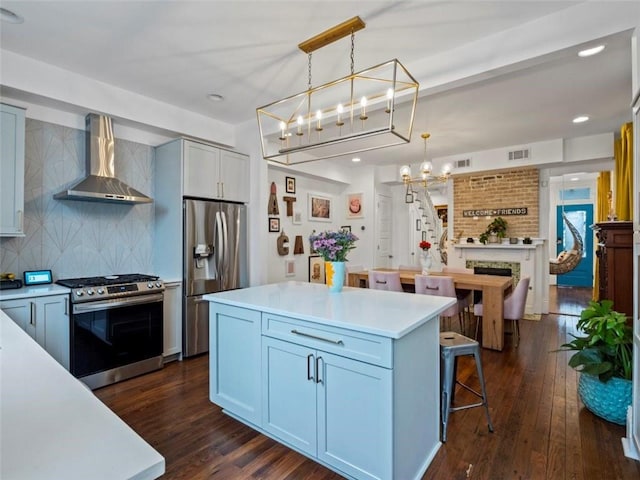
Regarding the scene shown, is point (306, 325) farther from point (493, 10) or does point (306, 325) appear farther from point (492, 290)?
point (492, 290)

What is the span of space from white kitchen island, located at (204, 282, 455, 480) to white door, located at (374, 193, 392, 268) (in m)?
4.41

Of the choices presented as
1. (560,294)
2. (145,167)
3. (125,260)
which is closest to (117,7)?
(145,167)

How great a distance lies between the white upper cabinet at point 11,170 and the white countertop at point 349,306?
1763 millimetres

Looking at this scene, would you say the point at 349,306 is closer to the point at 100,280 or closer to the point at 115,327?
the point at 115,327

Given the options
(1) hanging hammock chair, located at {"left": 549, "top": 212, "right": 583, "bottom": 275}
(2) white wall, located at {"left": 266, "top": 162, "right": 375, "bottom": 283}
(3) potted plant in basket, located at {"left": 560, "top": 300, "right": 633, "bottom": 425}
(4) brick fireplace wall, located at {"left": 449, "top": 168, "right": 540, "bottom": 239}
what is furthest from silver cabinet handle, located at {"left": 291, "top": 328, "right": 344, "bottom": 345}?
(1) hanging hammock chair, located at {"left": 549, "top": 212, "right": 583, "bottom": 275}

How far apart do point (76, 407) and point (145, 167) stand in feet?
11.5

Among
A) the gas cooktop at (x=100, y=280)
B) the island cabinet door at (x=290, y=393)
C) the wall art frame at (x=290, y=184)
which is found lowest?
the island cabinet door at (x=290, y=393)

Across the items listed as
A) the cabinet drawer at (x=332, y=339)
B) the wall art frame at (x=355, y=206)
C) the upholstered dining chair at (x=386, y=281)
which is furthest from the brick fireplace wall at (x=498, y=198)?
the cabinet drawer at (x=332, y=339)

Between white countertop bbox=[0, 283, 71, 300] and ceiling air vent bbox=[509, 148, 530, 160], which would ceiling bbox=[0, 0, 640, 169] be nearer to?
ceiling air vent bbox=[509, 148, 530, 160]

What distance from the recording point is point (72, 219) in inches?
129

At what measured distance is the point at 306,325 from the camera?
191 centimetres

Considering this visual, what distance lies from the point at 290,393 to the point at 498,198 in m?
5.34

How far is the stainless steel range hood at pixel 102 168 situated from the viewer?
3.12 metres

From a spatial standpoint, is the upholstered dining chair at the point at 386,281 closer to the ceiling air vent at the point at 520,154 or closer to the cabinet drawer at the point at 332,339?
the cabinet drawer at the point at 332,339
